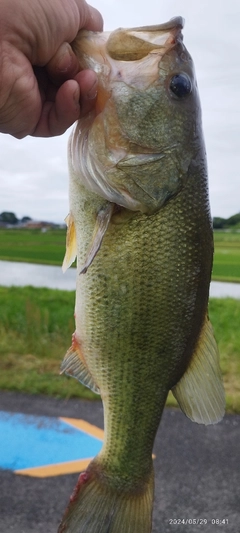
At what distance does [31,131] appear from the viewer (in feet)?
5.79

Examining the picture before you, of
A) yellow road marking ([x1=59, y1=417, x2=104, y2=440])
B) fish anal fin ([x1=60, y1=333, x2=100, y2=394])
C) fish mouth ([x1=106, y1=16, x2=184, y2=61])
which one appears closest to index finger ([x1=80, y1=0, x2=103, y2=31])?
fish mouth ([x1=106, y1=16, x2=184, y2=61])

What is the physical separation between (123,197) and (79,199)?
6.0 inches

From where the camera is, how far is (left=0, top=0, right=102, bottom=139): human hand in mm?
1471

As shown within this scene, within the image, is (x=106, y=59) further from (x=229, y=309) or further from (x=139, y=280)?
(x=229, y=309)

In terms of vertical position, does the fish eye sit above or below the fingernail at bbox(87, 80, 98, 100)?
above

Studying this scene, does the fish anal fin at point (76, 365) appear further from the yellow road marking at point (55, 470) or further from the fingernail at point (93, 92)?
the yellow road marking at point (55, 470)

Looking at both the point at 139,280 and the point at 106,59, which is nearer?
the point at 106,59

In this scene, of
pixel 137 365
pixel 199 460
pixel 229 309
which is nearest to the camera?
pixel 137 365

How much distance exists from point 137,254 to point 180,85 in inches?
19.8

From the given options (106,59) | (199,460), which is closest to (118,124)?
(106,59)

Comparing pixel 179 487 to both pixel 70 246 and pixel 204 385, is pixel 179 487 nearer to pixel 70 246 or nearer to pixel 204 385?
pixel 204 385

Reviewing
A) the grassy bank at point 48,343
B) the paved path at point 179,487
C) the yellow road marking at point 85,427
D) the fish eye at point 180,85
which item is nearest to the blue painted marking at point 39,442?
the yellow road marking at point 85,427

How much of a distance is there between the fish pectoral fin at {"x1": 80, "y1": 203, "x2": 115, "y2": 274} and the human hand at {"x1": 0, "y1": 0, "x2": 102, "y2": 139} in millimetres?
284

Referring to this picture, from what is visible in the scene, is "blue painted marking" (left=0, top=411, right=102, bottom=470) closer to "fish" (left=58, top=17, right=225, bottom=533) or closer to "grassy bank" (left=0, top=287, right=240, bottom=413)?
"grassy bank" (left=0, top=287, right=240, bottom=413)
